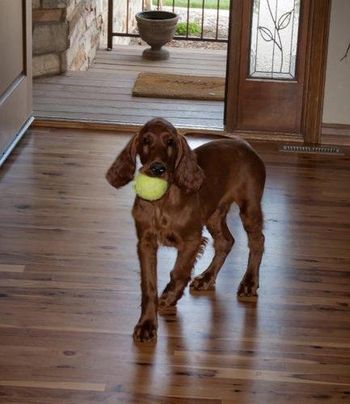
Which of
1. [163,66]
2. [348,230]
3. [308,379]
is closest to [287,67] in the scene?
[348,230]

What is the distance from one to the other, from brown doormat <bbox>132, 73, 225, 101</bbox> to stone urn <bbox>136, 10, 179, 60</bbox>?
704mm

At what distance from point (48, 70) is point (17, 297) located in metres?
3.60

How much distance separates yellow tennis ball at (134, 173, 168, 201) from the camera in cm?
309

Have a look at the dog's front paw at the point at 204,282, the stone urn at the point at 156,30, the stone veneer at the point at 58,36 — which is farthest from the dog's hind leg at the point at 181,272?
the stone urn at the point at 156,30

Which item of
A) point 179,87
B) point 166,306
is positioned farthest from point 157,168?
point 179,87

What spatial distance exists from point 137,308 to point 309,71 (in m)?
2.46

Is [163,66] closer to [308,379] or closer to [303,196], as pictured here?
[303,196]

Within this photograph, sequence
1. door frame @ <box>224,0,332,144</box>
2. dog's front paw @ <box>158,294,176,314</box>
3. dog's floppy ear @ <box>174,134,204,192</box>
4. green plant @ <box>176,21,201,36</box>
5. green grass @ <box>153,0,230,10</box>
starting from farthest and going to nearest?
green grass @ <box>153,0,230,10</box> → green plant @ <box>176,21,201,36</box> → door frame @ <box>224,0,332,144</box> → dog's front paw @ <box>158,294,176,314</box> → dog's floppy ear @ <box>174,134,204,192</box>

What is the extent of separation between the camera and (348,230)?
172 inches

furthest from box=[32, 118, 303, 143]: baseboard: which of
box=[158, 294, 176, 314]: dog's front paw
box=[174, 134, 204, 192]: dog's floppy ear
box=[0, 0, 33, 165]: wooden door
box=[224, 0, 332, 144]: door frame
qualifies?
box=[174, 134, 204, 192]: dog's floppy ear

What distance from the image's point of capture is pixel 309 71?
18.2 feet

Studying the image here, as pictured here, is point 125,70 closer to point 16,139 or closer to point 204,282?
point 16,139

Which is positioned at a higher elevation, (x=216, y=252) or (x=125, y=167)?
(x=125, y=167)

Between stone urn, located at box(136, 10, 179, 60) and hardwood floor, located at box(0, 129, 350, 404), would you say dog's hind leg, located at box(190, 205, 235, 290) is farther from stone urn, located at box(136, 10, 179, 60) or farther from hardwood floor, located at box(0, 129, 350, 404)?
stone urn, located at box(136, 10, 179, 60)
